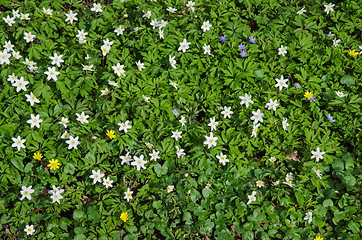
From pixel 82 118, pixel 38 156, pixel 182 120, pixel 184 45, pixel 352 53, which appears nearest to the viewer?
pixel 38 156

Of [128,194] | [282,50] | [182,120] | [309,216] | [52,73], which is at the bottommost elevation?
[309,216]

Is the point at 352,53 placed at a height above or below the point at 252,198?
above

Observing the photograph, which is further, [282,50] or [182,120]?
[282,50]

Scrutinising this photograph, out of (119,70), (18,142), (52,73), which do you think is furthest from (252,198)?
(52,73)

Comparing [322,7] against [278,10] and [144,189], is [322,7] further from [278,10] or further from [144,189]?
[144,189]

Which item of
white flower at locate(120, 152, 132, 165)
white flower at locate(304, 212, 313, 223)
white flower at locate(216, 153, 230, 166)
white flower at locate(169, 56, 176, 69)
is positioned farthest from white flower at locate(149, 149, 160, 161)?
white flower at locate(304, 212, 313, 223)

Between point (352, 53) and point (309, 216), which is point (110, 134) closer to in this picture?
point (309, 216)

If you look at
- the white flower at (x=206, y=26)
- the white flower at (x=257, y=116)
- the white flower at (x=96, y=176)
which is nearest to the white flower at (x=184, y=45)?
the white flower at (x=206, y=26)

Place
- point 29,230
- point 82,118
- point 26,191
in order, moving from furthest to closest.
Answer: point 82,118 → point 26,191 → point 29,230
